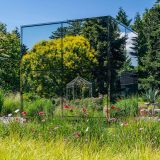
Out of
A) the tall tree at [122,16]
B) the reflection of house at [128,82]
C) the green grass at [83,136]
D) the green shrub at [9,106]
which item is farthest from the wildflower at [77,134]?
the tall tree at [122,16]

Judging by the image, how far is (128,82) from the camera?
33.4 ft

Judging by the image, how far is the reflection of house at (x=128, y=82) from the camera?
9875 mm

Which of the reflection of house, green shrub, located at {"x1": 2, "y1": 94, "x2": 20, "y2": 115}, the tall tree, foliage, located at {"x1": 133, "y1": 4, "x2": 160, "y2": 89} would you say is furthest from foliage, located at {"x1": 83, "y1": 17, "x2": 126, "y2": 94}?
the tall tree

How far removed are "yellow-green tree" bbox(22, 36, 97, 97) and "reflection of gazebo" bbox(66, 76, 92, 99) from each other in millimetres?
116

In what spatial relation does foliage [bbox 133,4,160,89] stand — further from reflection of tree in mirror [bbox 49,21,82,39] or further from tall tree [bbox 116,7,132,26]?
tall tree [bbox 116,7,132,26]

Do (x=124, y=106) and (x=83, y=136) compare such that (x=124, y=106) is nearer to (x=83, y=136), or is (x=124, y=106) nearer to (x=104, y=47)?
(x=104, y=47)

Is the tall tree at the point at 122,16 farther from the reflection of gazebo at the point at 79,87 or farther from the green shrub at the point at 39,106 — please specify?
the reflection of gazebo at the point at 79,87

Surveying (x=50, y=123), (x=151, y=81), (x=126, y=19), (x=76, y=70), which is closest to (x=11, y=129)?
(x=50, y=123)

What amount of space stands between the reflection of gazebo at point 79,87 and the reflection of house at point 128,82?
0.88 m

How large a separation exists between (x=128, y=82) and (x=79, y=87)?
1.42 m

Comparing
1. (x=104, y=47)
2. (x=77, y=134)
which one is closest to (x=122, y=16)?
(x=104, y=47)

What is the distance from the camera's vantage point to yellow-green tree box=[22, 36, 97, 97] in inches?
376

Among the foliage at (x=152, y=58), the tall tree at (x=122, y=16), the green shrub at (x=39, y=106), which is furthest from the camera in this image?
the tall tree at (x=122, y=16)

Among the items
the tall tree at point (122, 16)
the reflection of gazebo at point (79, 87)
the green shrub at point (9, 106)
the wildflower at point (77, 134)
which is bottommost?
the wildflower at point (77, 134)
